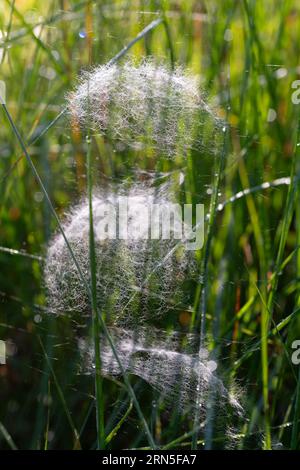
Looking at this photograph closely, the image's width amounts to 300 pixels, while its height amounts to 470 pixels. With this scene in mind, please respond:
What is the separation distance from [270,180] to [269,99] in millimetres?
193

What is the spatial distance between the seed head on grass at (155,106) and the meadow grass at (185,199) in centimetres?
3

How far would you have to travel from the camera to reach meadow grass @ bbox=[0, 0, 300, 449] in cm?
101

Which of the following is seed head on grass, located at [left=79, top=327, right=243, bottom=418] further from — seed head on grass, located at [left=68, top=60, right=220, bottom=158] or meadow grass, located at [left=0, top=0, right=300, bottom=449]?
Answer: seed head on grass, located at [left=68, top=60, right=220, bottom=158]

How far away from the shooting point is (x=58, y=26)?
54.8 inches

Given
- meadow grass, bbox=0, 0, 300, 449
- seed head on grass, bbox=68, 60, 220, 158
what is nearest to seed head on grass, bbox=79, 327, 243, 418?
meadow grass, bbox=0, 0, 300, 449

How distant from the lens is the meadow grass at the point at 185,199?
1007 millimetres

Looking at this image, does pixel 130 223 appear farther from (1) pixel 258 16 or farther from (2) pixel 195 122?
(1) pixel 258 16

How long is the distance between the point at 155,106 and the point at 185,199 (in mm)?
176

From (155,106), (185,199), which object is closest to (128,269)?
(185,199)

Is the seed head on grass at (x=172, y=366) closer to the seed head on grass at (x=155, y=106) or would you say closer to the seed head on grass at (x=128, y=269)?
the seed head on grass at (x=128, y=269)

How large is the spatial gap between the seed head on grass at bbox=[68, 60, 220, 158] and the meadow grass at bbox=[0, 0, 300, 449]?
0.03 meters

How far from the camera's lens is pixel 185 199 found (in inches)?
46.3

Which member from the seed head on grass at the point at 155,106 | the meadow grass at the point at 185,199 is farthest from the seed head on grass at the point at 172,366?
the seed head on grass at the point at 155,106

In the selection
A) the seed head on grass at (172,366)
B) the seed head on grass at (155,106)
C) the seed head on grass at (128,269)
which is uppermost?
the seed head on grass at (155,106)
